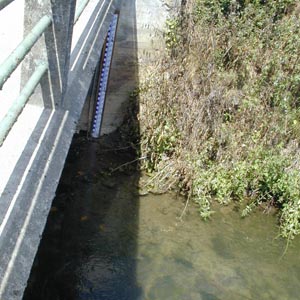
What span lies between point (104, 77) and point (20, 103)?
620cm

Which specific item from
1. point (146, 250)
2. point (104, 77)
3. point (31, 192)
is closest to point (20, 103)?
point (31, 192)

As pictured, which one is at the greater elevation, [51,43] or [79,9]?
[51,43]

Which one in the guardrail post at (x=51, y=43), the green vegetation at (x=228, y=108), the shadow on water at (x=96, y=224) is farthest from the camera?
the green vegetation at (x=228, y=108)

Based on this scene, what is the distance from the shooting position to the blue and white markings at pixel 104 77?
305 inches

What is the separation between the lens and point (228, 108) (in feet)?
25.2

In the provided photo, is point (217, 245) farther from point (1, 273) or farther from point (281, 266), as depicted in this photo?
point (1, 273)

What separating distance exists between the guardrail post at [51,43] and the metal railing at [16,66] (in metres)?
0.04

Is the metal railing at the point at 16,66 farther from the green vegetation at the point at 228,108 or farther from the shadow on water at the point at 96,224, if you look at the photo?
the green vegetation at the point at 228,108

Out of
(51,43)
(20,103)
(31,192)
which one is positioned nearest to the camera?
(20,103)

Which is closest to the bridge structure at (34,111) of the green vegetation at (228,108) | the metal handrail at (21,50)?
the metal handrail at (21,50)

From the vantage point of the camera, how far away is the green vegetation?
7121 mm

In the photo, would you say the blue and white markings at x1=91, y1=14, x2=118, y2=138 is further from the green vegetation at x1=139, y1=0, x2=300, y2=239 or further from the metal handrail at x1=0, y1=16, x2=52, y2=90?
the metal handrail at x1=0, y1=16, x2=52, y2=90

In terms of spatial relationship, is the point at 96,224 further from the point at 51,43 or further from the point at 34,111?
the point at 51,43

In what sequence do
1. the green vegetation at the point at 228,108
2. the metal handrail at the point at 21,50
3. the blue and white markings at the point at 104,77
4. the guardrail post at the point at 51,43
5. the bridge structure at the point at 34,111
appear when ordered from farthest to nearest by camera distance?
1. the blue and white markings at the point at 104,77
2. the green vegetation at the point at 228,108
3. the guardrail post at the point at 51,43
4. the bridge structure at the point at 34,111
5. the metal handrail at the point at 21,50
